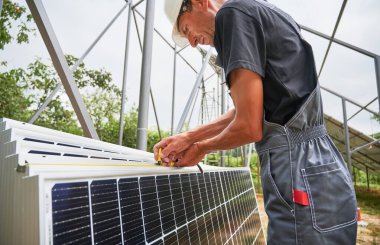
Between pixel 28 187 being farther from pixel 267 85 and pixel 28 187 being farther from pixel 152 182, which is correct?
pixel 267 85

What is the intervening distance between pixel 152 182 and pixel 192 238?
57cm

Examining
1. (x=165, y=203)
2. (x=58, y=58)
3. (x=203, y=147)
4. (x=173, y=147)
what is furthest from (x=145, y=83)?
(x=165, y=203)

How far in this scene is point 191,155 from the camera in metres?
1.87

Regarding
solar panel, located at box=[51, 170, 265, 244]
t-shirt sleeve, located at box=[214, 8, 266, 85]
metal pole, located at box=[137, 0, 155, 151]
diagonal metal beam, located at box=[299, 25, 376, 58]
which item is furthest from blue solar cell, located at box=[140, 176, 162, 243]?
diagonal metal beam, located at box=[299, 25, 376, 58]

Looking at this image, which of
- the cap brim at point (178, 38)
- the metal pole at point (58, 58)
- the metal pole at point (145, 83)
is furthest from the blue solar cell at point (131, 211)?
the metal pole at point (145, 83)

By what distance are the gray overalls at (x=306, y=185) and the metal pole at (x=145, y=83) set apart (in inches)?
91.2

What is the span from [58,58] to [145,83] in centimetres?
120

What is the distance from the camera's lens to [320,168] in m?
1.34

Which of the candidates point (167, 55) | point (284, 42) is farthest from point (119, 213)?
point (167, 55)

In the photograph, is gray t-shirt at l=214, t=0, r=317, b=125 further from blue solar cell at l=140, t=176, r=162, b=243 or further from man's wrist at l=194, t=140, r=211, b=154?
blue solar cell at l=140, t=176, r=162, b=243

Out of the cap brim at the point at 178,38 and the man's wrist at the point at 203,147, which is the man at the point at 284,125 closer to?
the man's wrist at the point at 203,147

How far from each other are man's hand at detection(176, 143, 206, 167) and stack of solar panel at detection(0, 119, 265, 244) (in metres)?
0.10

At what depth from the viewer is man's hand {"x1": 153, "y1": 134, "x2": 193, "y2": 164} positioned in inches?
74.2

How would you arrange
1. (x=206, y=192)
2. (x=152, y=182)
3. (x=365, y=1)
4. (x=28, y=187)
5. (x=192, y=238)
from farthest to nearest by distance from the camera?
(x=365, y=1) < (x=206, y=192) < (x=192, y=238) < (x=152, y=182) < (x=28, y=187)
